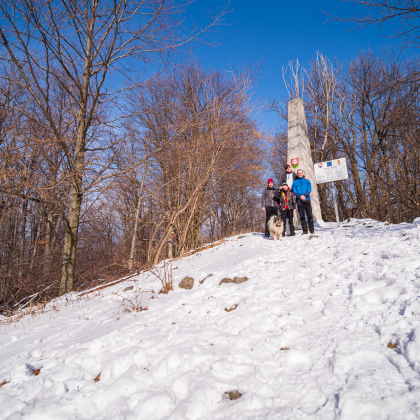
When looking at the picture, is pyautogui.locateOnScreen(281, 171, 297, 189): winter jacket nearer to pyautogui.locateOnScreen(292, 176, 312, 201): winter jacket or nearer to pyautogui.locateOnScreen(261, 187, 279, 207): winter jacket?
pyautogui.locateOnScreen(261, 187, 279, 207): winter jacket

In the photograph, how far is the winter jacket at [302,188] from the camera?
8141mm

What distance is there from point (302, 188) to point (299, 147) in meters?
3.35

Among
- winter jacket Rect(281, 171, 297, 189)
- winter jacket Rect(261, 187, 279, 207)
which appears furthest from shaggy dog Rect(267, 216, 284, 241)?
winter jacket Rect(281, 171, 297, 189)

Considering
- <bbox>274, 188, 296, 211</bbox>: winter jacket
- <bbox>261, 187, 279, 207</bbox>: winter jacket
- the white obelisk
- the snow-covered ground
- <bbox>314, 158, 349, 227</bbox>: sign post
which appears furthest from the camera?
the white obelisk

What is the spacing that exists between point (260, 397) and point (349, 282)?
7.53 feet

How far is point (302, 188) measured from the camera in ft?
26.9

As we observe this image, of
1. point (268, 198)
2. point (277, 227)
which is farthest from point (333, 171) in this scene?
point (277, 227)

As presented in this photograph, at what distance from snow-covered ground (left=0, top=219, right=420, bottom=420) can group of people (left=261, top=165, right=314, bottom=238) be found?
3.93 m

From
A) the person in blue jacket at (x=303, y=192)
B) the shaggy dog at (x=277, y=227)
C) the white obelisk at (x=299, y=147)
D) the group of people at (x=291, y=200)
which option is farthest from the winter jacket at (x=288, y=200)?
the white obelisk at (x=299, y=147)

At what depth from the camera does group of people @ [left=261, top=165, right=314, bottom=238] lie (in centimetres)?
820

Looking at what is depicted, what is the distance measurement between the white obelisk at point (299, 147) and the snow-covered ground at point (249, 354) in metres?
6.94

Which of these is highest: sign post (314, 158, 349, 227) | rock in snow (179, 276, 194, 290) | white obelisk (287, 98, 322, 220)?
white obelisk (287, 98, 322, 220)

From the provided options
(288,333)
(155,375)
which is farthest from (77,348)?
(288,333)

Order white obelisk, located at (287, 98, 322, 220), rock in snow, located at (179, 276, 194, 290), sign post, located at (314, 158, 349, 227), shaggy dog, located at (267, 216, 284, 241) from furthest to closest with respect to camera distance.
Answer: white obelisk, located at (287, 98, 322, 220)
sign post, located at (314, 158, 349, 227)
shaggy dog, located at (267, 216, 284, 241)
rock in snow, located at (179, 276, 194, 290)
